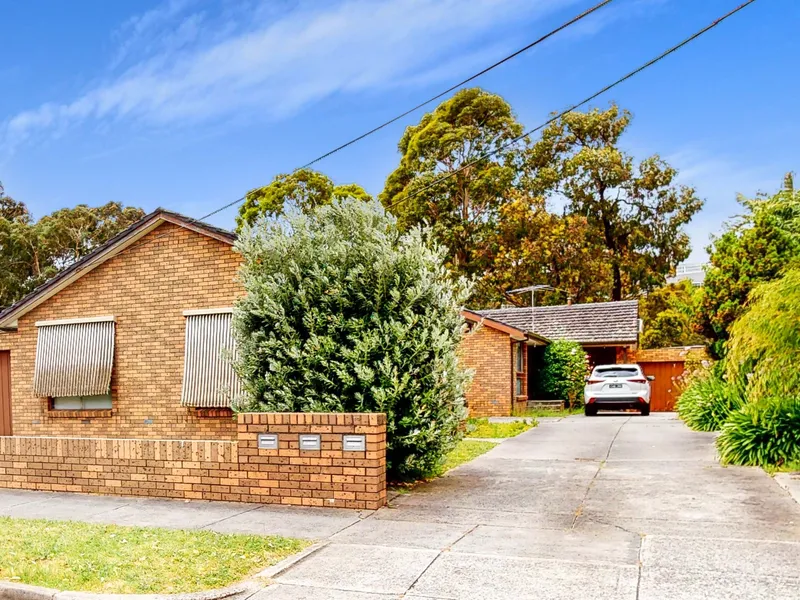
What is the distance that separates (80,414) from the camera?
1385 centimetres

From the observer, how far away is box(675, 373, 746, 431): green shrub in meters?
13.6

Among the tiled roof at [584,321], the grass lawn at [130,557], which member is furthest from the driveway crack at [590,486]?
the tiled roof at [584,321]

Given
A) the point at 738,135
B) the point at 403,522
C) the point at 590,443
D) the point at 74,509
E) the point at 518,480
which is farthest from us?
the point at 738,135

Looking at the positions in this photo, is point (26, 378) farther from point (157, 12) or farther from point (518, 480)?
point (518, 480)

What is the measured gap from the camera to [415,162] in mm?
39312

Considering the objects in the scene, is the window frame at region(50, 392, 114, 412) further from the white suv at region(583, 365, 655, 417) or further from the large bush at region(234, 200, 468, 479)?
the white suv at region(583, 365, 655, 417)

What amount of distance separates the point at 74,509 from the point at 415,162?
33.5 m

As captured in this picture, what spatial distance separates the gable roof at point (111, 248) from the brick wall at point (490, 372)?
36.4ft

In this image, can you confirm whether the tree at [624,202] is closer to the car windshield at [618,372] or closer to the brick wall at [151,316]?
the car windshield at [618,372]

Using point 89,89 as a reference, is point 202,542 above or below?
below

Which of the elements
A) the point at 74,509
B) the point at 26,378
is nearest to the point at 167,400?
the point at 26,378

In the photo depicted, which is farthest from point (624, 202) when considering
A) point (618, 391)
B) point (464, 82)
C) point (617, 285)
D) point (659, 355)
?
point (464, 82)

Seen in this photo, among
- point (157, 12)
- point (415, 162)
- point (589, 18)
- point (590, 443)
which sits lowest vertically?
point (590, 443)

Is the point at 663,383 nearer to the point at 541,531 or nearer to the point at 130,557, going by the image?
the point at 541,531
